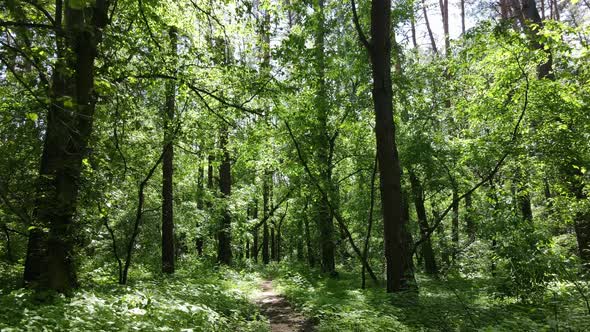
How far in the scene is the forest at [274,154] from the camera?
5.36 meters

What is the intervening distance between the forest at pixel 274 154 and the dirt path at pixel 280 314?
0.27ft

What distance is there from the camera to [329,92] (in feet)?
42.9

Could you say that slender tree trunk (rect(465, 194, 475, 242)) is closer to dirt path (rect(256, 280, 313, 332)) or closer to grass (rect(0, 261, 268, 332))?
dirt path (rect(256, 280, 313, 332))

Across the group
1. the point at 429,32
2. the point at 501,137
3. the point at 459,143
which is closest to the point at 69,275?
the point at 501,137

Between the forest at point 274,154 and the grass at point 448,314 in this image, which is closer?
the grass at point 448,314

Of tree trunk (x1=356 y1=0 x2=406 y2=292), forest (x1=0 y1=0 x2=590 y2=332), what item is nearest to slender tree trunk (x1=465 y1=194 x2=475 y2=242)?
forest (x1=0 y1=0 x2=590 y2=332)

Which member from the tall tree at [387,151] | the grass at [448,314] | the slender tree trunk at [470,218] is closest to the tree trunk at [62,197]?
the grass at [448,314]

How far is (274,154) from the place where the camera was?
15.4 metres

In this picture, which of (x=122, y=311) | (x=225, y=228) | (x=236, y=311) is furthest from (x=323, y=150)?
(x=122, y=311)

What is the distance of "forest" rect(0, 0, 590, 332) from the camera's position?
17.6ft

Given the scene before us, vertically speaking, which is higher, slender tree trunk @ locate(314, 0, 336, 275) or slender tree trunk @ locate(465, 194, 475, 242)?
slender tree trunk @ locate(314, 0, 336, 275)

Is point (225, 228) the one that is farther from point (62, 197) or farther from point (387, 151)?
point (62, 197)

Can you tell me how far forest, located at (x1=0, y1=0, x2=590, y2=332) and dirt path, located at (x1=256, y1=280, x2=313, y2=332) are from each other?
84mm

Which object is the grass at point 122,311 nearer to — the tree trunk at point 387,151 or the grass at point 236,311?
the grass at point 236,311
